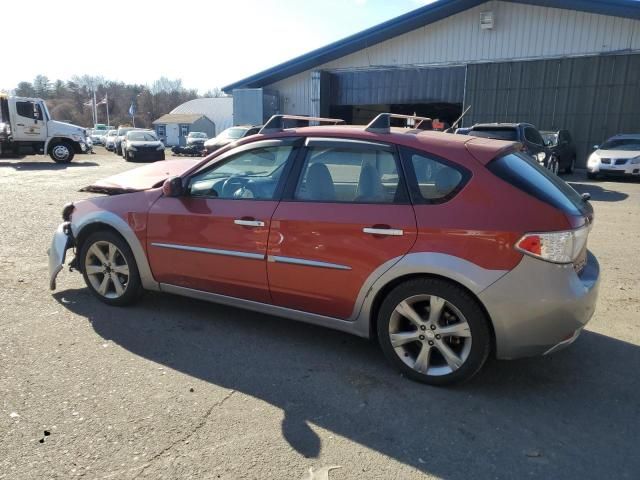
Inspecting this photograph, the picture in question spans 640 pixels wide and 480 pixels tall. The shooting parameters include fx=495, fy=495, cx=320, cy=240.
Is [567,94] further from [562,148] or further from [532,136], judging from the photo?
[532,136]

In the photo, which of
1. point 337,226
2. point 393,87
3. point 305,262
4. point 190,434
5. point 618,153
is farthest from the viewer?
point 393,87

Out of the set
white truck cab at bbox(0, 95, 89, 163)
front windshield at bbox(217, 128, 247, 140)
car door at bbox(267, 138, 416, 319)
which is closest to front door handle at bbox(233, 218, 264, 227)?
car door at bbox(267, 138, 416, 319)

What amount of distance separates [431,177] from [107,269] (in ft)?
10.0

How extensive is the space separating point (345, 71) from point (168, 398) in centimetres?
2307

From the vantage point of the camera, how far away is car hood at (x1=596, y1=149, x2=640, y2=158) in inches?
599

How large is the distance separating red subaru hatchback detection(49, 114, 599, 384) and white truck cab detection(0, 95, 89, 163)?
20030 mm

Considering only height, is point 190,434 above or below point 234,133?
below

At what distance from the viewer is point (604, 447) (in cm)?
267

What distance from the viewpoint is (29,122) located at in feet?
68.4

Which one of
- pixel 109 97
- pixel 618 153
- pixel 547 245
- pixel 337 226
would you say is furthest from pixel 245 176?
pixel 109 97

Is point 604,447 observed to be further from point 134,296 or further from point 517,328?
point 134,296

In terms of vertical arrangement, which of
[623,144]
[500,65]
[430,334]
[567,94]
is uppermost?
[500,65]

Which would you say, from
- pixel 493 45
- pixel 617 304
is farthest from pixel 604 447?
pixel 493 45

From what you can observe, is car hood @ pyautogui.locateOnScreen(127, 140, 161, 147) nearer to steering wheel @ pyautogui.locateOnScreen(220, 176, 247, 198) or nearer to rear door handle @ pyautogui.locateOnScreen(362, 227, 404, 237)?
steering wheel @ pyautogui.locateOnScreen(220, 176, 247, 198)
